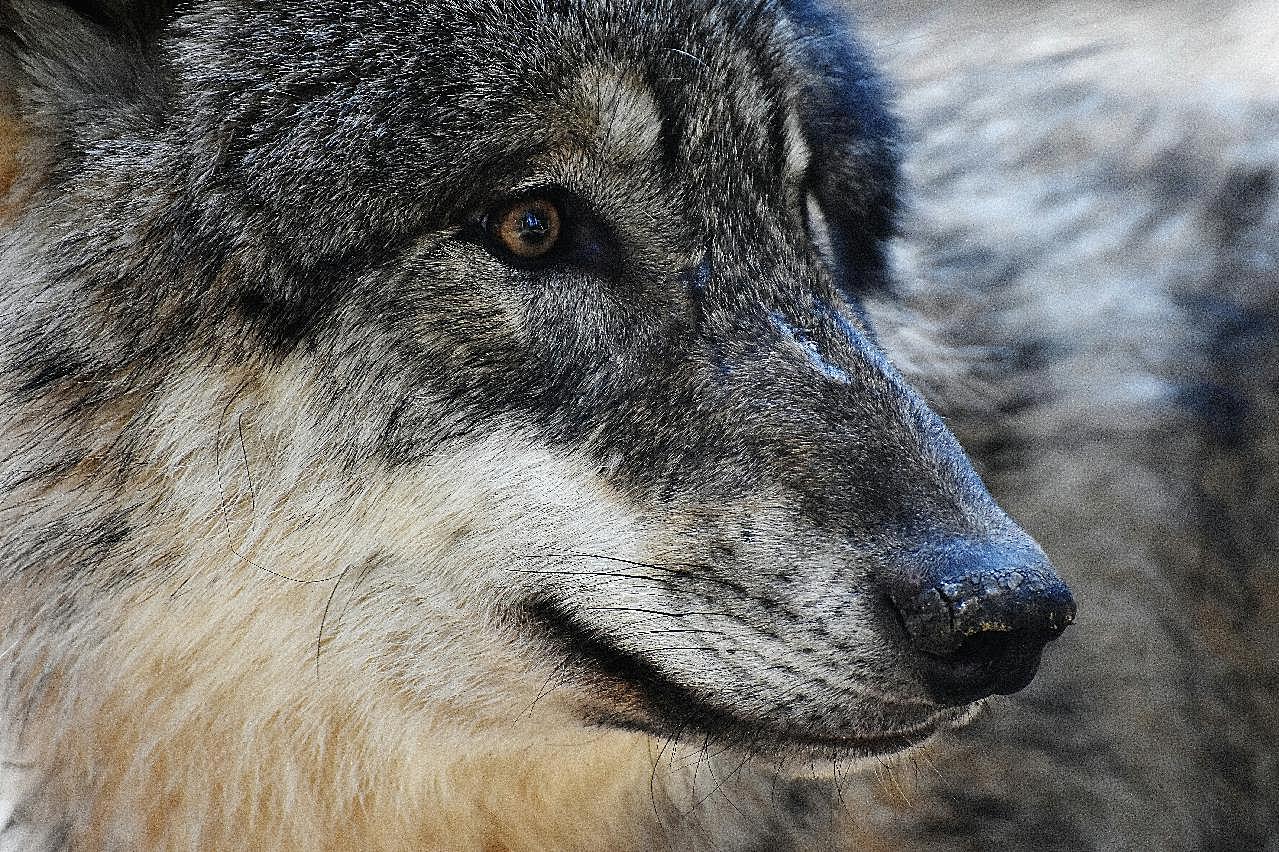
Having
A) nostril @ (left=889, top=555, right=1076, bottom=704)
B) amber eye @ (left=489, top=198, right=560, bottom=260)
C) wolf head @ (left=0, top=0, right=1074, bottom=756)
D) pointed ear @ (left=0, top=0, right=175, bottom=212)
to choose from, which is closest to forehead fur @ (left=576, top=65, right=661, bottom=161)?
wolf head @ (left=0, top=0, right=1074, bottom=756)

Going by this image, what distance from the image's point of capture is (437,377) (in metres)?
1.61

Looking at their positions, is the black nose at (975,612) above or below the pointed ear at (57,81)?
below

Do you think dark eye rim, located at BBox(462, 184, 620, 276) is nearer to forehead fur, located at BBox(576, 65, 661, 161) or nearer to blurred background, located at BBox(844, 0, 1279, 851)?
forehead fur, located at BBox(576, 65, 661, 161)

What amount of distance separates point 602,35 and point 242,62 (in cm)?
43

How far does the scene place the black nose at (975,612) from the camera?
1398 mm

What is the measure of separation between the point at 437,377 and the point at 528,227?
0.69 feet

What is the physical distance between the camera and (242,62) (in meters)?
1.60

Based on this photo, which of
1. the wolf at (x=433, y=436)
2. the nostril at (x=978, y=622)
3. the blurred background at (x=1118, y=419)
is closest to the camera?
the nostril at (x=978, y=622)

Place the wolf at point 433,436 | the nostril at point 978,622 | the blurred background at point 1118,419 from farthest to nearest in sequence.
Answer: the blurred background at point 1118,419
the wolf at point 433,436
the nostril at point 978,622

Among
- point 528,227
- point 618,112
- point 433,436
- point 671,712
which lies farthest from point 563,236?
point 671,712

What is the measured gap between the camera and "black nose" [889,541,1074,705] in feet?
4.59

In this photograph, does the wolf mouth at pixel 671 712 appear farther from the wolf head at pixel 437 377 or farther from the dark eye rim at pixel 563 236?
the dark eye rim at pixel 563 236

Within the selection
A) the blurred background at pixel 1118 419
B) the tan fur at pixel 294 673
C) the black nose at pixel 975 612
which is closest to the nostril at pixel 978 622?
the black nose at pixel 975 612

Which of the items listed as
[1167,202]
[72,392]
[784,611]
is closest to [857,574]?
[784,611]
